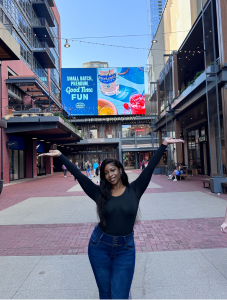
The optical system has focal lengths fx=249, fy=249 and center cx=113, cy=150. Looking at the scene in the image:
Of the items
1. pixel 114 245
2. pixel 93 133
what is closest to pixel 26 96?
pixel 93 133

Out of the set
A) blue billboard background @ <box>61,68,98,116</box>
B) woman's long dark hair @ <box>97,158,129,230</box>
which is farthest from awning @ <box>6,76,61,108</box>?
woman's long dark hair @ <box>97,158,129,230</box>

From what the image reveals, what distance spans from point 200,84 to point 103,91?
94.4ft

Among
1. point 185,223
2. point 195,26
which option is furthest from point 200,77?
point 185,223

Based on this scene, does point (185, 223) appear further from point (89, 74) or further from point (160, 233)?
point (89, 74)

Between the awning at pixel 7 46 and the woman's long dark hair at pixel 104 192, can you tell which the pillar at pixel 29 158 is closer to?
the awning at pixel 7 46

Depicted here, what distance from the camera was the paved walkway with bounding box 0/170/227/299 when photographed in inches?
124

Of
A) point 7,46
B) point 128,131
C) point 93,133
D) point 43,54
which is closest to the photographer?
point 7,46

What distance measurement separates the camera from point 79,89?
40094 mm

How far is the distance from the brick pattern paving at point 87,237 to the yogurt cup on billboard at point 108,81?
36159 mm

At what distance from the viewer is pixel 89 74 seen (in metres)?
40.2

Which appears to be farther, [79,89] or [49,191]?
[79,89]

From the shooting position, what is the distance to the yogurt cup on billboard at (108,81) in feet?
133

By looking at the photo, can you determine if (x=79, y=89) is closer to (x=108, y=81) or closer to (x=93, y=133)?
(x=108, y=81)

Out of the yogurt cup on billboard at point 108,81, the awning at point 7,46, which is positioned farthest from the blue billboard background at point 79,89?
the awning at point 7,46
